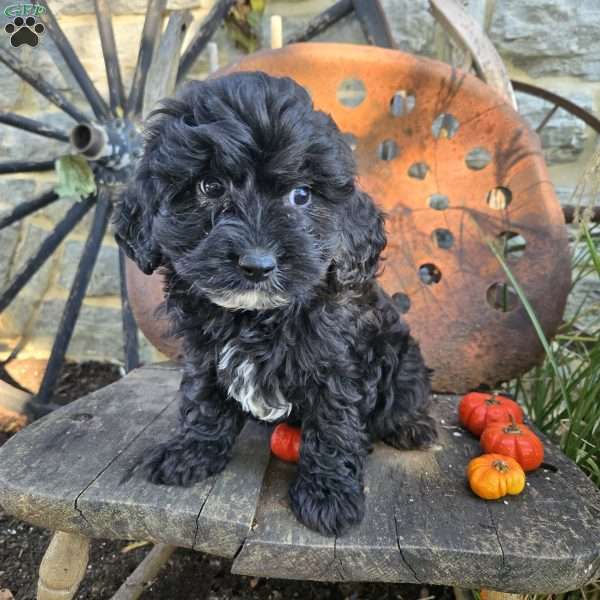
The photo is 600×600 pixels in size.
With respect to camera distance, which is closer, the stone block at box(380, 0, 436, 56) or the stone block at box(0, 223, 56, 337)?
the stone block at box(380, 0, 436, 56)

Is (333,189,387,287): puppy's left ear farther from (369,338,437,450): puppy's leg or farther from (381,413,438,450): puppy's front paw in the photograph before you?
(381,413,438,450): puppy's front paw

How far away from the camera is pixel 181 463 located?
4.90 ft

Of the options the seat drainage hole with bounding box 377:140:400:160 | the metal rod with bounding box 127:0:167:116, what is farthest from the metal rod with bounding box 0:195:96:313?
the seat drainage hole with bounding box 377:140:400:160

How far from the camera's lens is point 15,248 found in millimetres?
3707

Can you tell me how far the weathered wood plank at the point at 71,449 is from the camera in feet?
4.58

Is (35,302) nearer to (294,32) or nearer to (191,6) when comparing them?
(191,6)

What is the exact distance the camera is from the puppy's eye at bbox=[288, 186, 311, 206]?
1324 mm

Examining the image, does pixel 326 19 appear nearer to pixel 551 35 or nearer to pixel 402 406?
pixel 551 35

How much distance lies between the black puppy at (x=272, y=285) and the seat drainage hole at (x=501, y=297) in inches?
28.2

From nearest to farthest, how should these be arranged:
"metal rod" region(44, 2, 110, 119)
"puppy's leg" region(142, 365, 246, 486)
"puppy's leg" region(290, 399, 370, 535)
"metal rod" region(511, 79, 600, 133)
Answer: "puppy's leg" region(290, 399, 370, 535), "puppy's leg" region(142, 365, 246, 486), "metal rod" region(511, 79, 600, 133), "metal rod" region(44, 2, 110, 119)

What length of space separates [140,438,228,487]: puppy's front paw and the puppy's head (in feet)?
1.56

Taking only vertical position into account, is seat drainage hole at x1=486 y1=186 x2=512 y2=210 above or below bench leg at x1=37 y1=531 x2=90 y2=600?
above

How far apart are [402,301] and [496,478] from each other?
101 cm

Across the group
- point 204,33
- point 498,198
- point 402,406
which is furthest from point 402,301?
point 204,33
